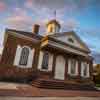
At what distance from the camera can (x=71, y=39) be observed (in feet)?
53.5

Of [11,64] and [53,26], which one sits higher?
[53,26]

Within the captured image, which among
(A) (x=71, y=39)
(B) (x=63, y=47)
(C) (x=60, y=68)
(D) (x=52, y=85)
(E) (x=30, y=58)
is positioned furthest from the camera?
(A) (x=71, y=39)

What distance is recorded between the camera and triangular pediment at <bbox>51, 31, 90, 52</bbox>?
14.8m

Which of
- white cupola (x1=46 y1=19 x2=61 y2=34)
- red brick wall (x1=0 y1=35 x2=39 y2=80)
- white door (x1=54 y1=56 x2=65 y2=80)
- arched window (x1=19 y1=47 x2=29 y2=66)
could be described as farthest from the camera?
white cupola (x1=46 y1=19 x2=61 y2=34)

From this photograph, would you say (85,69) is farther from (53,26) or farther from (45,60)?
(53,26)

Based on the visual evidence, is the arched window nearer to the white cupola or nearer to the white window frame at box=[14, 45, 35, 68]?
the white window frame at box=[14, 45, 35, 68]

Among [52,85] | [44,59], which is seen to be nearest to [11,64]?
[44,59]

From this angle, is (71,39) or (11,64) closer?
(11,64)

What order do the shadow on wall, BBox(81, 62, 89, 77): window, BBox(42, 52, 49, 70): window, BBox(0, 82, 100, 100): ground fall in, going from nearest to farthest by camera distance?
BBox(0, 82, 100, 100): ground → the shadow on wall → BBox(42, 52, 49, 70): window → BBox(81, 62, 89, 77): window

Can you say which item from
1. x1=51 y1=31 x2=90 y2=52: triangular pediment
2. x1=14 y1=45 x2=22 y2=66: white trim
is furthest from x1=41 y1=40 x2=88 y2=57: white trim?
x1=14 y1=45 x2=22 y2=66: white trim

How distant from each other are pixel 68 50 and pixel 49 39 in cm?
339

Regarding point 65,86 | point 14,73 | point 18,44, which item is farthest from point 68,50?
point 14,73

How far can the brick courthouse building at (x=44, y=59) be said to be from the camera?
11.1 metres

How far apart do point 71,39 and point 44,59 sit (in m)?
5.83
